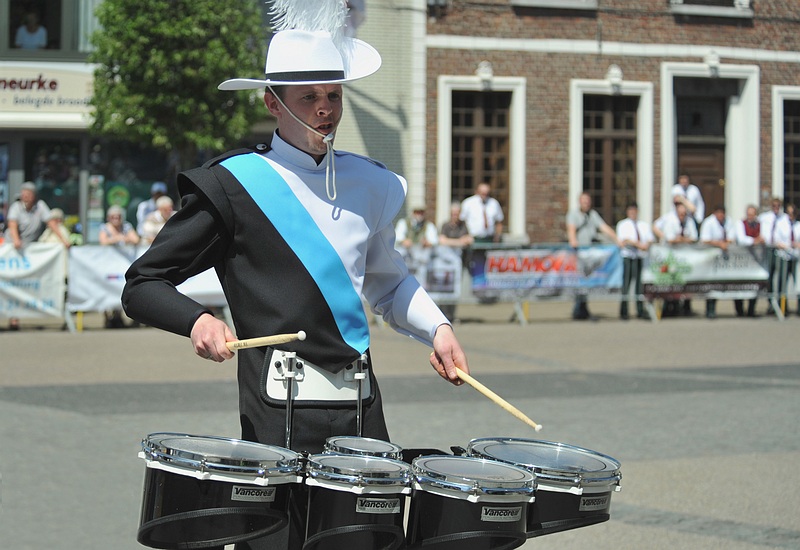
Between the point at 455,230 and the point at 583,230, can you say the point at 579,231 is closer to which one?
the point at 583,230

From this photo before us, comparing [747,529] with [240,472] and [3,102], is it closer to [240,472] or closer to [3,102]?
[240,472]

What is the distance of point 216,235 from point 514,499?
1089mm

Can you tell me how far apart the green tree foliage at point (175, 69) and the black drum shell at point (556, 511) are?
16.7m

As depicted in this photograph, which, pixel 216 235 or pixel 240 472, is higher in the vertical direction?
pixel 216 235

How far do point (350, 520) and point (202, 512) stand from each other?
349mm

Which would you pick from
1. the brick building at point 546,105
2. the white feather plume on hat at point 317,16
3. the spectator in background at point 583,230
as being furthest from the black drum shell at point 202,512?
the brick building at point 546,105

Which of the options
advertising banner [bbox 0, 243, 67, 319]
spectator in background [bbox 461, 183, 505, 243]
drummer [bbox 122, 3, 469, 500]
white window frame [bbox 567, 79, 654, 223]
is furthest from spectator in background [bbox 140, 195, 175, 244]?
drummer [bbox 122, 3, 469, 500]

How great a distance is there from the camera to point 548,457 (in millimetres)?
3375

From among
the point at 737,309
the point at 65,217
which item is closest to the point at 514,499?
Answer: the point at 737,309

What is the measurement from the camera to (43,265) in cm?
1567

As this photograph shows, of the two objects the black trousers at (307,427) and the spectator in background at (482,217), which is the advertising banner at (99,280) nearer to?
the spectator in background at (482,217)

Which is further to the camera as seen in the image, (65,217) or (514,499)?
(65,217)

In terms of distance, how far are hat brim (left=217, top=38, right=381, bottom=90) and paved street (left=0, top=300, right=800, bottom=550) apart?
3.12m

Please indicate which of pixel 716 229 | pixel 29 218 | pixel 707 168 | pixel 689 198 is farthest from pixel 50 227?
pixel 707 168
